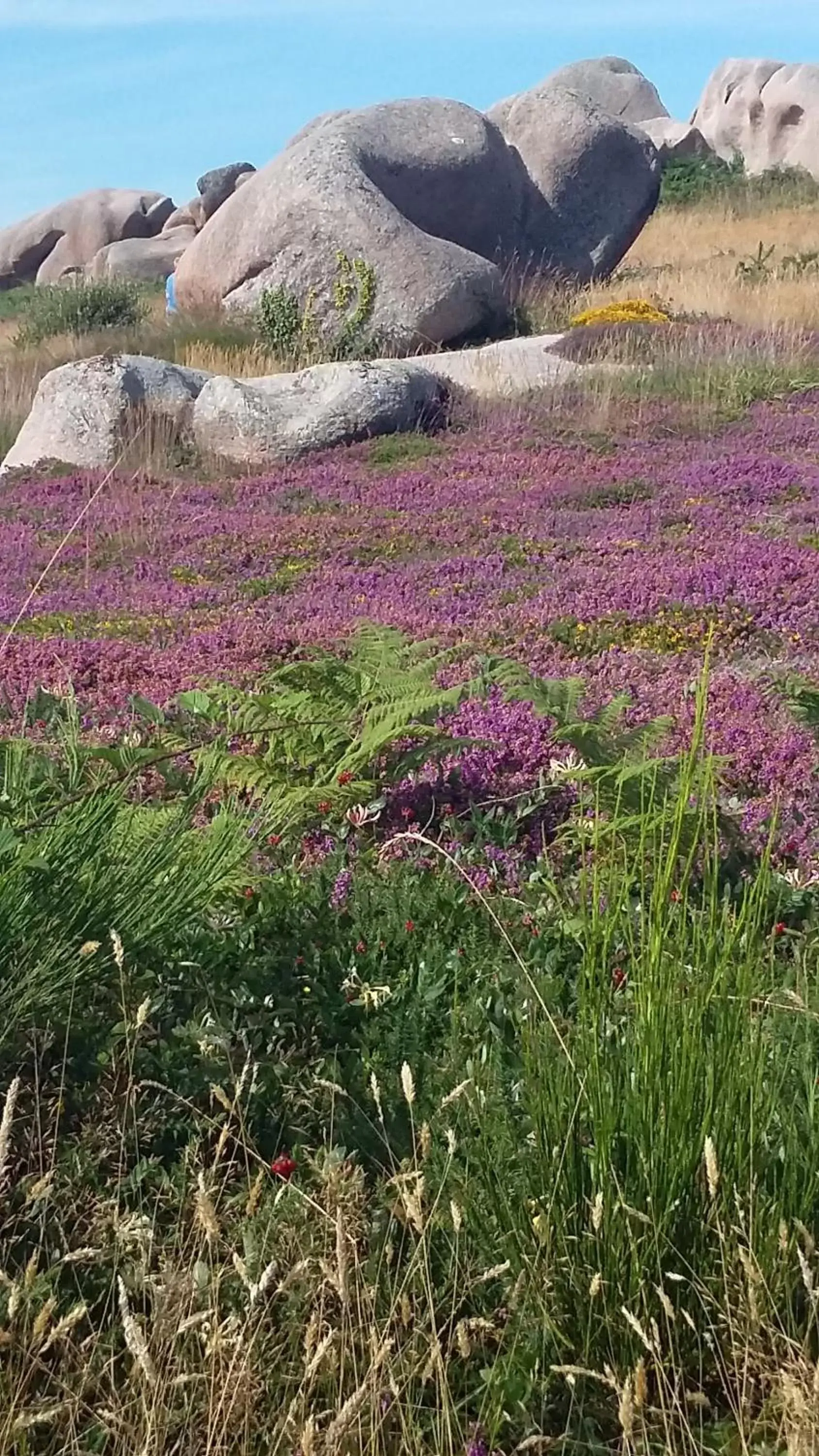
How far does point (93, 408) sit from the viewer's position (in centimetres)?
1416

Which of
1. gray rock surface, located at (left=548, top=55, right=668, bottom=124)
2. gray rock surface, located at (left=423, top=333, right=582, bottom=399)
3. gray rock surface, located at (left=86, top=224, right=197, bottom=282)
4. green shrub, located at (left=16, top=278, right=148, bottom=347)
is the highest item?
gray rock surface, located at (left=548, top=55, right=668, bottom=124)

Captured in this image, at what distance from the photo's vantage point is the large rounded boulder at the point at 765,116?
52.6 metres

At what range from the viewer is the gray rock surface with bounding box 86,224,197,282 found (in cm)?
4553

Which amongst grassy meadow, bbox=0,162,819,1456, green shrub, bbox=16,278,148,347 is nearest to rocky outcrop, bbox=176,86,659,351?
green shrub, bbox=16,278,148,347

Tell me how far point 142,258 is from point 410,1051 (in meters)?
46.9

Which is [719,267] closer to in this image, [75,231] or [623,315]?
[623,315]

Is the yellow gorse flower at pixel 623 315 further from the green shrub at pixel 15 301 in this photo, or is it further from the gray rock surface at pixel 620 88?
the gray rock surface at pixel 620 88

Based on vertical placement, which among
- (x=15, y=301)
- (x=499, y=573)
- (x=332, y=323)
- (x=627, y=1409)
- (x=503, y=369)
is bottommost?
(x=499, y=573)

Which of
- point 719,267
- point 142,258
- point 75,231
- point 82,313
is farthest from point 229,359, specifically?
point 75,231

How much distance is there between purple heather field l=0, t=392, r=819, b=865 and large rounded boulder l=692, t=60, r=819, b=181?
43.6 m

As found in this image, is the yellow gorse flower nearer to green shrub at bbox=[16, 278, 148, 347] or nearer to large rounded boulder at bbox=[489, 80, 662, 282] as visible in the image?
large rounded boulder at bbox=[489, 80, 662, 282]

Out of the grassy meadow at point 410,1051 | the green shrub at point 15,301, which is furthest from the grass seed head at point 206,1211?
the green shrub at point 15,301

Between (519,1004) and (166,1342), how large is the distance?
1.34 metres

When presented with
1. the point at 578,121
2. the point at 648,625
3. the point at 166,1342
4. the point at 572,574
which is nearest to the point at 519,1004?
the point at 166,1342
